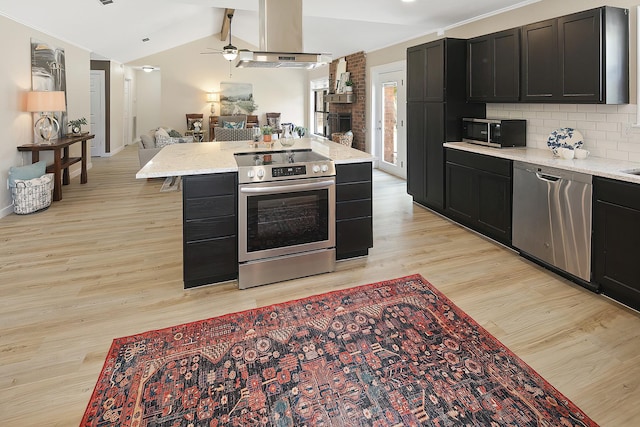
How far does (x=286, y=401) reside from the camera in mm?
1839

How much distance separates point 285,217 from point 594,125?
2.85m

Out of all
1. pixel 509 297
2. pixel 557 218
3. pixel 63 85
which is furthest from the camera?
pixel 63 85

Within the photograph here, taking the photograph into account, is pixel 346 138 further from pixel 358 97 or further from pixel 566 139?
pixel 566 139

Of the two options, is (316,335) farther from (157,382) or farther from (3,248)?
(3,248)

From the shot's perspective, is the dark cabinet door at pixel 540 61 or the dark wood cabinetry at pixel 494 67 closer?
the dark cabinet door at pixel 540 61

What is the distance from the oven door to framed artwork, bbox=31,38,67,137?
4584 millimetres

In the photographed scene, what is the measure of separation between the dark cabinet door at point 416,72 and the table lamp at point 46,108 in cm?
483

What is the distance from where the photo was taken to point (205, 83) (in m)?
12.0

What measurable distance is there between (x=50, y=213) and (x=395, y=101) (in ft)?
19.0

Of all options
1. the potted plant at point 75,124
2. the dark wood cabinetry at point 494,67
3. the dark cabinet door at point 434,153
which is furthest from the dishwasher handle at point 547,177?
the potted plant at point 75,124

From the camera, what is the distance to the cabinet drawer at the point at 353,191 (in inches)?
132

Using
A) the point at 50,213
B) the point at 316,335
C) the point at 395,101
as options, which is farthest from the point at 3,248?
the point at 395,101

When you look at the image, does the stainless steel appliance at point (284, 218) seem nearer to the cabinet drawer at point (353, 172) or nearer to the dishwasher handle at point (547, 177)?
the cabinet drawer at point (353, 172)

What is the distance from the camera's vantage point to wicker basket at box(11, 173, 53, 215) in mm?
4816
